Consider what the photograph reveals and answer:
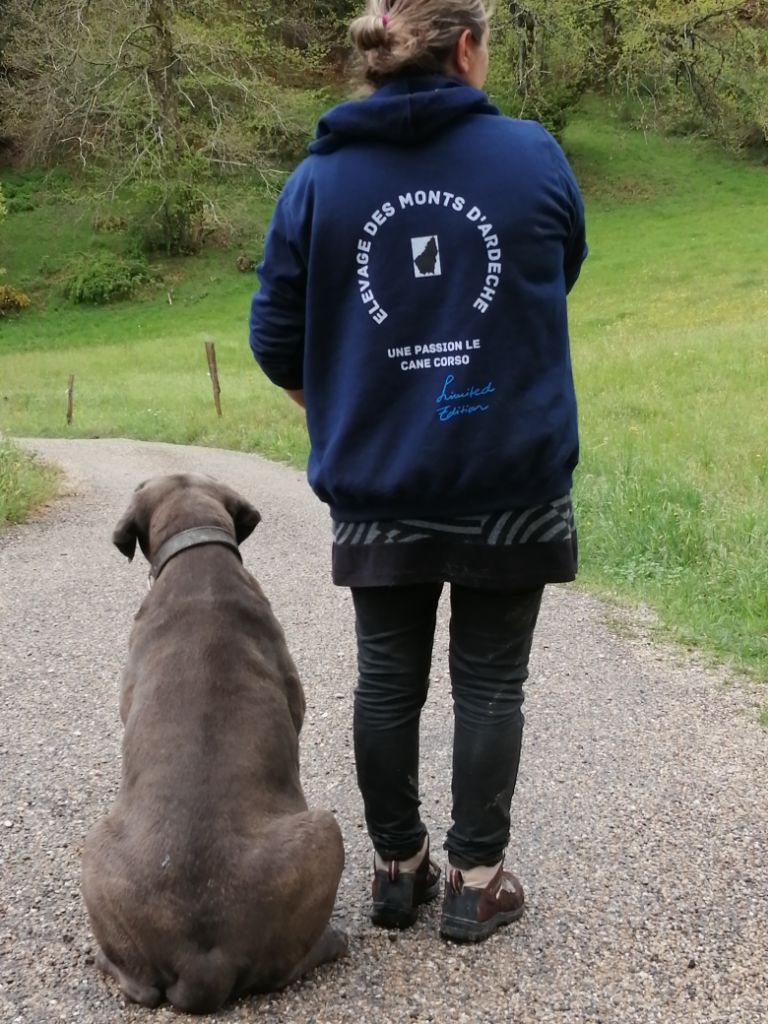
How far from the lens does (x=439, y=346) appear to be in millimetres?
2721

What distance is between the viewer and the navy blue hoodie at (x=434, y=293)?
2654mm

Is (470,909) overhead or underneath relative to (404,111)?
underneath

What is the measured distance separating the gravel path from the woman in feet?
1.57

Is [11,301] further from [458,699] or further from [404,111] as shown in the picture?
[404,111]

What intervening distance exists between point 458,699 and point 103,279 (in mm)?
36062

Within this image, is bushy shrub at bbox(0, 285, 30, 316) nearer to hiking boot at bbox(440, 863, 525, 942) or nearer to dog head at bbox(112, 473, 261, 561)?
dog head at bbox(112, 473, 261, 561)

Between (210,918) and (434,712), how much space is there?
2465 mm

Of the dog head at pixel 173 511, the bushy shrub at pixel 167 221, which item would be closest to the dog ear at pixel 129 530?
the dog head at pixel 173 511

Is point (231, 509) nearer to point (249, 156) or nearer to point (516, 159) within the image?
point (516, 159)

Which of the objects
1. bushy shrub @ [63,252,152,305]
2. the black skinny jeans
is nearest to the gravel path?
the black skinny jeans

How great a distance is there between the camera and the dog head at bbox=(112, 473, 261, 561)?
3.72 meters

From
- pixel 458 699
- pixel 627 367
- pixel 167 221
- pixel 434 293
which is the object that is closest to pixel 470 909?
pixel 458 699

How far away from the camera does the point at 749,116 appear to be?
44.2 meters

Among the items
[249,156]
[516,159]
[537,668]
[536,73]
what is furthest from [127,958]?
[536,73]
